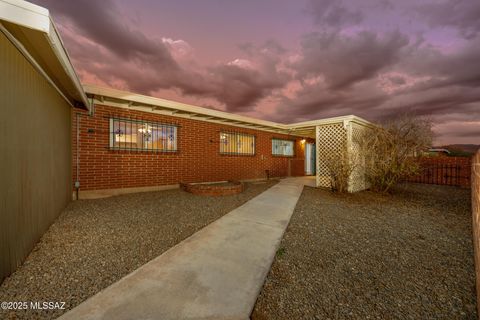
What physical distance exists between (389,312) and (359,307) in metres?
0.23

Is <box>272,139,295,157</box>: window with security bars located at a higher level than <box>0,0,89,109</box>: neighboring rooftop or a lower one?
lower

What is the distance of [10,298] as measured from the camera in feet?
5.23

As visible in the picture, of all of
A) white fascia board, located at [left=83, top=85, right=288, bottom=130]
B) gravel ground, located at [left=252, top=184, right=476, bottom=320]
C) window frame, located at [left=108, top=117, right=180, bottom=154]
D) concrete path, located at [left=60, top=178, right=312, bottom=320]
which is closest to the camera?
concrete path, located at [left=60, top=178, right=312, bottom=320]

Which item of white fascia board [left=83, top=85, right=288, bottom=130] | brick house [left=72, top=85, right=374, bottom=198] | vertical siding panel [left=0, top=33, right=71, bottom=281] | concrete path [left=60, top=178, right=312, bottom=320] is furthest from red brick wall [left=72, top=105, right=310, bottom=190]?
concrete path [left=60, top=178, right=312, bottom=320]

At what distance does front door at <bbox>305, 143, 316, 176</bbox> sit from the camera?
12604 mm

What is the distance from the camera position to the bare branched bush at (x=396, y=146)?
5.82 m

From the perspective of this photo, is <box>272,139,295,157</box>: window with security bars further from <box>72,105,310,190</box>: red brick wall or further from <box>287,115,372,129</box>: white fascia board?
<box>287,115,372,129</box>: white fascia board

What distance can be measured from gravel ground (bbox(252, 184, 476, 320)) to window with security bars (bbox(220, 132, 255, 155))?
5304mm

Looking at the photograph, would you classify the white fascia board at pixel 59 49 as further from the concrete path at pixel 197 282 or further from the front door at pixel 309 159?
the front door at pixel 309 159

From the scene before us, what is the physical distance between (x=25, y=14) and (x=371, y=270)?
15.1 ft

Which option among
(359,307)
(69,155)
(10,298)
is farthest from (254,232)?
(69,155)

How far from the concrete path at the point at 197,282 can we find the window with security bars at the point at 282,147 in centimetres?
814

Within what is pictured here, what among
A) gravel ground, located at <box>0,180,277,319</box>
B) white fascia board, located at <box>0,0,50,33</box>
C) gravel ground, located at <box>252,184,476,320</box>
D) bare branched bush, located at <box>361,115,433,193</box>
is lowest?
gravel ground, located at <box>252,184,476,320</box>

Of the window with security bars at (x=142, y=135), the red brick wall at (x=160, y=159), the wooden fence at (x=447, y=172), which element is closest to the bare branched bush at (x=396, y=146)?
the wooden fence at (x=447, y=172)
